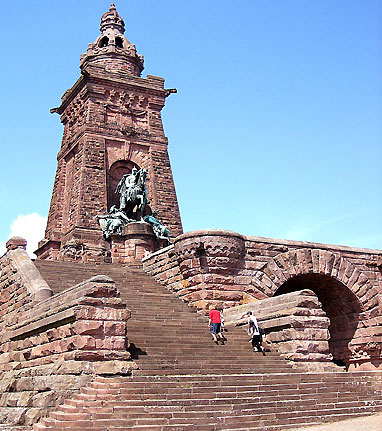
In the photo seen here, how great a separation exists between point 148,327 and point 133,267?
28.2ft

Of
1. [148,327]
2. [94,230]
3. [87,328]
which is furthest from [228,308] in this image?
[94,230]

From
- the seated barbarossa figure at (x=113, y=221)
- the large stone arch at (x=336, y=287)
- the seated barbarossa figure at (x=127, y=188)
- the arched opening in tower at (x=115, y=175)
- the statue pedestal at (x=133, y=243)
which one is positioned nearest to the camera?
the large stone arch at (x=336, y=287)

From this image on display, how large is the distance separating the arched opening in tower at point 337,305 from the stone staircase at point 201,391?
587 centimetres

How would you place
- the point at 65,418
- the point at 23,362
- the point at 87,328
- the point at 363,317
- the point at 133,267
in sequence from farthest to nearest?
the point at 133,267 → the point at 363,317 → the point at 23,362 → the point at 87,328 → the point at 65,418

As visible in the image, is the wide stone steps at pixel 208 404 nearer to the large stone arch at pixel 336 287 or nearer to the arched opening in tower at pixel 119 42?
the large stone arch at pixel 336 287

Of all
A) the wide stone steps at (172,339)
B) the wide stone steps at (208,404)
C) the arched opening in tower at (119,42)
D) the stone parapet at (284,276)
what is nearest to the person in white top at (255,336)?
the wide stone steps at (172,339)

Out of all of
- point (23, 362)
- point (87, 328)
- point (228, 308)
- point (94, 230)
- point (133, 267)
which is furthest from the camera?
point (94, 230)

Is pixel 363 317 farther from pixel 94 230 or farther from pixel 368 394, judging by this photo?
pixel 94 230

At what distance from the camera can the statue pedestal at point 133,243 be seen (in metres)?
24.5

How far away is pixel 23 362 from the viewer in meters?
13.7

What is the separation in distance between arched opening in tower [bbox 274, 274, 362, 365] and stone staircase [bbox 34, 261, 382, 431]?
19.3 feet

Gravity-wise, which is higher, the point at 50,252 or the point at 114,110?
the point at 114,110

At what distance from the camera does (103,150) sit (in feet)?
98.3

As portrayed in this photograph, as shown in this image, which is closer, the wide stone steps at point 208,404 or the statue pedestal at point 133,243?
the wide stone steps at point 208,404
